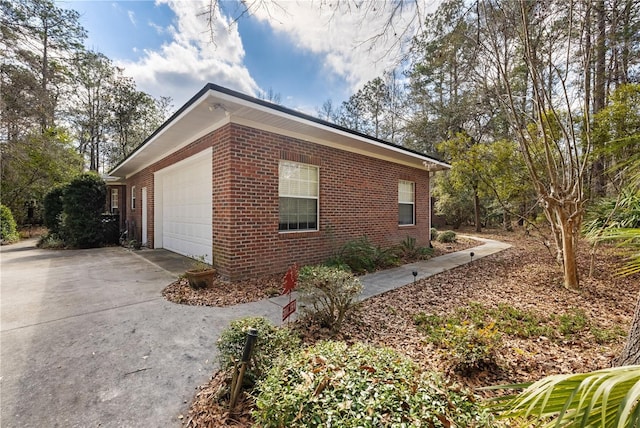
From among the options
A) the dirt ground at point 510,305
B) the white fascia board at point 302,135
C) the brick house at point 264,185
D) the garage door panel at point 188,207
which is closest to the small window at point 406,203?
the brick house at point 264,185

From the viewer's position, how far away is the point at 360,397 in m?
1.49

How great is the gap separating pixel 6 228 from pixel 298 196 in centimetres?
1468

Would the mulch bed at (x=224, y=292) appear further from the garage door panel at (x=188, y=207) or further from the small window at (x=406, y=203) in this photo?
the small window at (x=406, y=203)

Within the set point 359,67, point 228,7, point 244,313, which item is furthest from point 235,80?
point 244,313

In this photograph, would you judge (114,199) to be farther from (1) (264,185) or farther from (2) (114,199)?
(1) (264,185)

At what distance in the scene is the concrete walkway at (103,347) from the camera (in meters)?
2.04

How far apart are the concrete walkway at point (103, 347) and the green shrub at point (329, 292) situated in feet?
2.46

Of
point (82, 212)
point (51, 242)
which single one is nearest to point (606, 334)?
point (82, 212)

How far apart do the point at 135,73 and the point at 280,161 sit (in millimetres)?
22303

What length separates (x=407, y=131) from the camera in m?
18.7

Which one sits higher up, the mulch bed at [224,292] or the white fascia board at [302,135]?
the white fascia board at [302,135]

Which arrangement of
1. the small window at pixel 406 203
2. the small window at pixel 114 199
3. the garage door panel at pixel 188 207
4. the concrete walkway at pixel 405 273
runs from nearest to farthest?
1. the concrete walkway at pixel 405 273
2. the garage door panel at pixel 188 207
3. the small window at pixel 406 203
4. the small window at pixel 114 199

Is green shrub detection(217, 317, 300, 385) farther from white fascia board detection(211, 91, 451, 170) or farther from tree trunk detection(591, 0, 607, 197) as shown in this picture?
tree trunk detection(591, 0, 607, 197)

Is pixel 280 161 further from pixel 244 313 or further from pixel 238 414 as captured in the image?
pixel 238 414
